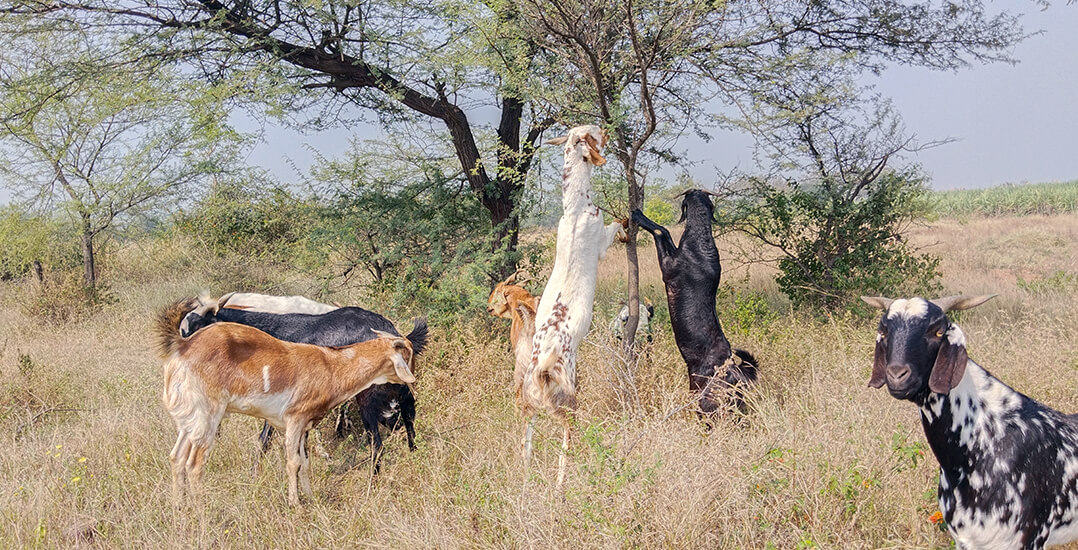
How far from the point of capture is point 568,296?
4.12m

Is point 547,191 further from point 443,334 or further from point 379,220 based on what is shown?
point 379,220

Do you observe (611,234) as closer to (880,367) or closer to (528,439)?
(528,439)

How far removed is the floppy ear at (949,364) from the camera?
2.56 meters

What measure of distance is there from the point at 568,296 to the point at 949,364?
2107mm

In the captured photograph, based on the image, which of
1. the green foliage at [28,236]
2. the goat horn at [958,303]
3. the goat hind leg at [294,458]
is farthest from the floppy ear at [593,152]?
the green foliage at [28,236]

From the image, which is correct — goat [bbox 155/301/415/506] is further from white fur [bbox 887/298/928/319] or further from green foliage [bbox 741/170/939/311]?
green foliage [bbox 741/170/939/311]

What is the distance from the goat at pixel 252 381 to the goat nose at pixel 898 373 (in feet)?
9.41

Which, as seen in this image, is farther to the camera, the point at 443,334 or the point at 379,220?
the point at 379,220

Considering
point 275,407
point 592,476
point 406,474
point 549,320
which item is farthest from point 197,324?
point 592,476

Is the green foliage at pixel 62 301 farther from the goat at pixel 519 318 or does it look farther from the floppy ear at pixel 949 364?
the floppy ear at pixel 949 364

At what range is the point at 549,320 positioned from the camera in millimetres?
4086

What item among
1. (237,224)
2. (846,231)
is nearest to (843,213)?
(846,231)

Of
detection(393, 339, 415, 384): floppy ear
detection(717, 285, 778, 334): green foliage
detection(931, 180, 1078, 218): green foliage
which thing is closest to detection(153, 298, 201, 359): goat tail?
detection(393, 339, 415, 384): floppy ear

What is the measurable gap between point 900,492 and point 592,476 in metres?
1.68
